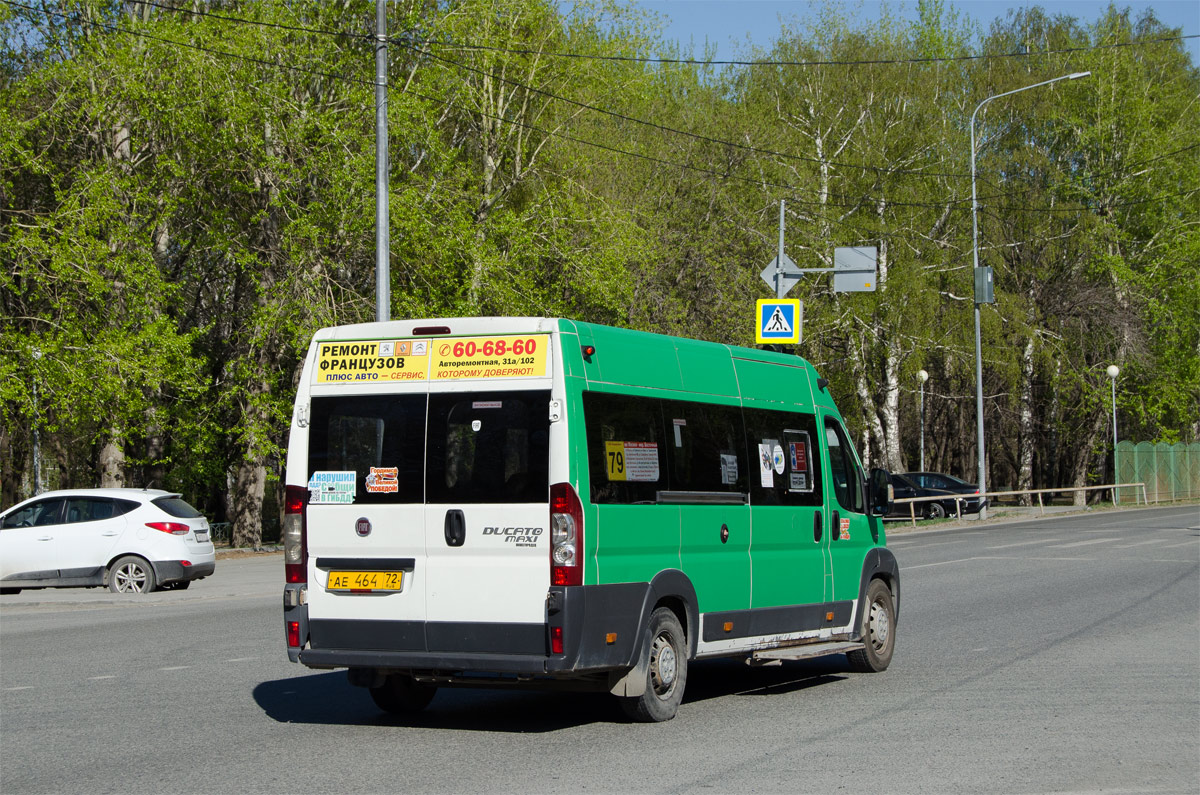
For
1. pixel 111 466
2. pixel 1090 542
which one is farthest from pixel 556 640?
pixel 111 466

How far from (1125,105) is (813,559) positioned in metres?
48.0

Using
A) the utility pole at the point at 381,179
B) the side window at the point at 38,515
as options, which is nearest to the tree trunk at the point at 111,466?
the side window at the point at 38,515

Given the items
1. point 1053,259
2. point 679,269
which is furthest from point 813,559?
point 1053,259

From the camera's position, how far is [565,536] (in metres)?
8.21

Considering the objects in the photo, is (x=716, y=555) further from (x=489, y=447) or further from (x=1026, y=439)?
(x=1026, y=439)

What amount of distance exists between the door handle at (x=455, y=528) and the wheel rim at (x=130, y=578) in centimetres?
1372

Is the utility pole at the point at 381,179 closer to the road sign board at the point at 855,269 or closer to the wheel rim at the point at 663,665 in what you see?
the road sign board at the point at 855,269

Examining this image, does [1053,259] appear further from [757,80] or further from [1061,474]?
[1061,474]

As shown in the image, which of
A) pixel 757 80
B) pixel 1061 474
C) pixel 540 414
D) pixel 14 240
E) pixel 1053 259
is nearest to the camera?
pixel 540 414

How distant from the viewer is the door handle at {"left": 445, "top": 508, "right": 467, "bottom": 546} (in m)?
8.52

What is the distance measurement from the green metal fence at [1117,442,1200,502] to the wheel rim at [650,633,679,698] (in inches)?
1856

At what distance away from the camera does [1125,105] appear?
5344cm

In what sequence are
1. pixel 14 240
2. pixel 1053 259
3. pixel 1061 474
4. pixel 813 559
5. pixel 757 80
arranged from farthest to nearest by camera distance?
1. pixel 1061 474
2. pixel 1053 259
3. pixel 757 80
4. pixel 14 240
5. pixel 813 559

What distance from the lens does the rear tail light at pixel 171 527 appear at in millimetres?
20906
